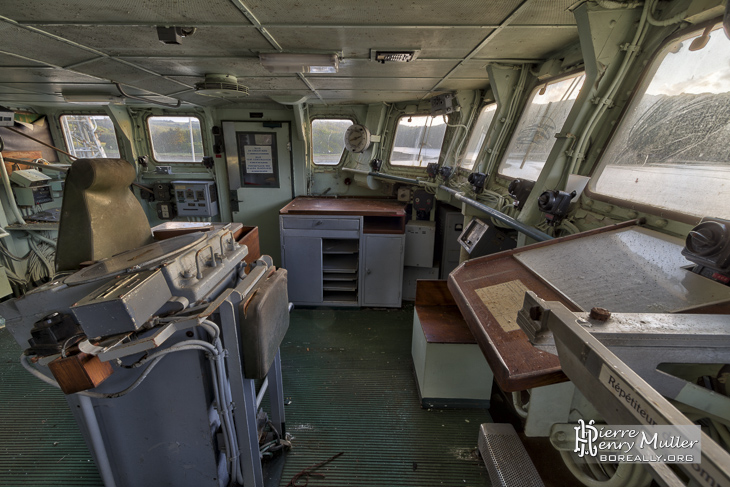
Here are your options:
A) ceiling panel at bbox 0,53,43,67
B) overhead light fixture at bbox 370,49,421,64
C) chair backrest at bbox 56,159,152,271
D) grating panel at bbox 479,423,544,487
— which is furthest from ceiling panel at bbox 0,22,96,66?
Answer: grating panel at bbox 479,423,544,487

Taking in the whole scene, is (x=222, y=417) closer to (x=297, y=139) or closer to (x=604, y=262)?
(x=604, y=262)

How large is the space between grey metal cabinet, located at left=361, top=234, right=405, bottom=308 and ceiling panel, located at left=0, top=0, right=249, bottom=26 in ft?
8.32

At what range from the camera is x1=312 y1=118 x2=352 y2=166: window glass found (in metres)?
4.84

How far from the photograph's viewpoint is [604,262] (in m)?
1.22

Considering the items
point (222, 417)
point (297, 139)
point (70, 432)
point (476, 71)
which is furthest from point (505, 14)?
point (70, 432)

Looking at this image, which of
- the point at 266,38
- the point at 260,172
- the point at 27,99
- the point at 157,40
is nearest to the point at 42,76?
the point at 157,40

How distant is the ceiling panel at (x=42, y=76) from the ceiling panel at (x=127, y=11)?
1.45 m

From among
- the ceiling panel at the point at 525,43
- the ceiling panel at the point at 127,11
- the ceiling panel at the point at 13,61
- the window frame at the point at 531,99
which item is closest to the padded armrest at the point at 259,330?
the ceiling panel at the point at 127,11

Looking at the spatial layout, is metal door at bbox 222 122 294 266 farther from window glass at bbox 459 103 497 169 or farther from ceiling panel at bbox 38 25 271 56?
window glass at bbox 459 103 497 169

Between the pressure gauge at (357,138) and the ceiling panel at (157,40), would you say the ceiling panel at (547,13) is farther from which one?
the pressure gauge at (357,138)

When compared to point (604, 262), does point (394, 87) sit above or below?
above

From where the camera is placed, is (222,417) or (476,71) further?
(476,71)

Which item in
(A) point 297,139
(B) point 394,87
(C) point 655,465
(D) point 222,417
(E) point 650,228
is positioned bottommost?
(D) point 222,417

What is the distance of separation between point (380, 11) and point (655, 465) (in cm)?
189
